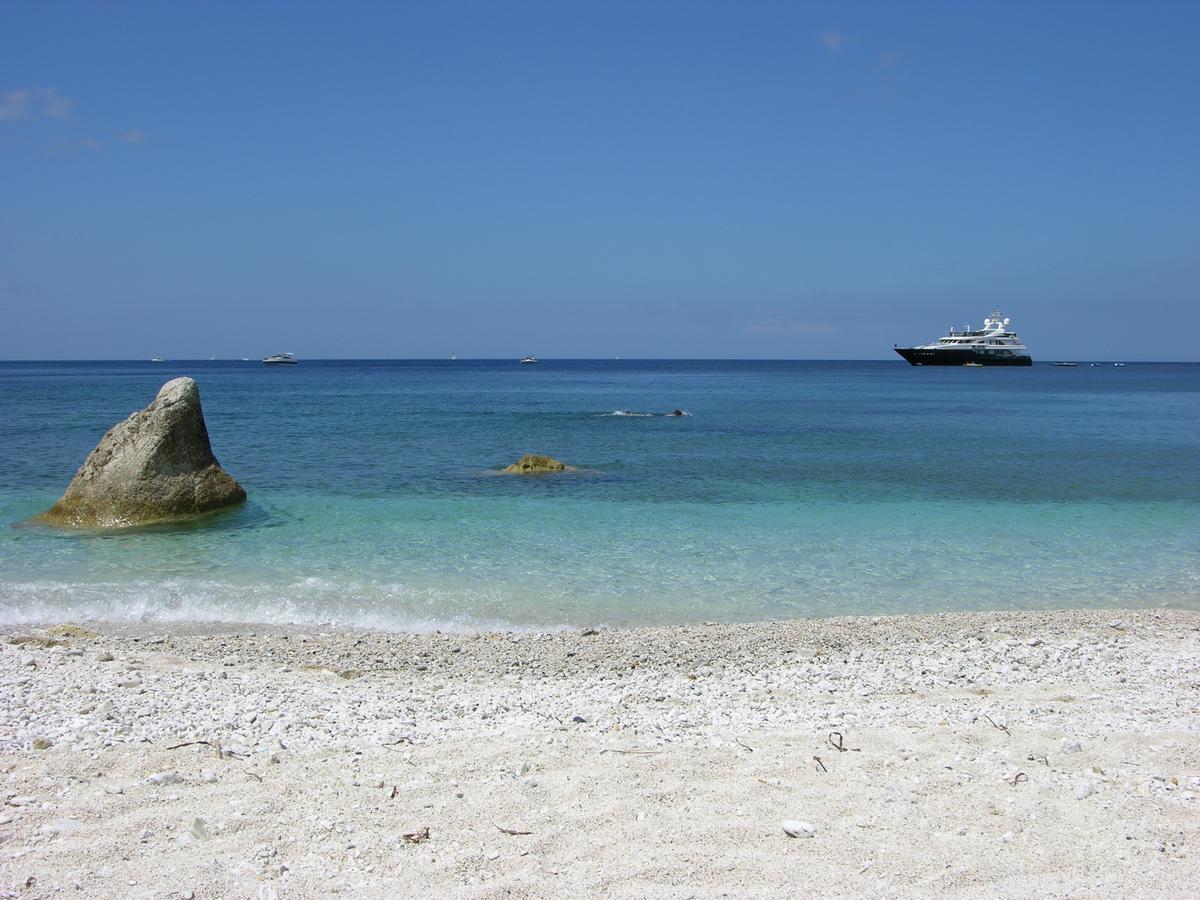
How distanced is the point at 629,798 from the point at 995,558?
10693mm

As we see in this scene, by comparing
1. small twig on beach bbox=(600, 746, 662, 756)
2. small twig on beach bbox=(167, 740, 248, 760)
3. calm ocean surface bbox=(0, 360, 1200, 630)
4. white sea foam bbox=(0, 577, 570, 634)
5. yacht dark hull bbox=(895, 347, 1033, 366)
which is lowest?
white sea foam bbox=(0, 577, 570, 634)

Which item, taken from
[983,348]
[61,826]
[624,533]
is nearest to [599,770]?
[61,826]

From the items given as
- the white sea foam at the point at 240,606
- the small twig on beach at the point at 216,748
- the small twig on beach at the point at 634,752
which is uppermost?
the small twig on beach at the point at 216,748

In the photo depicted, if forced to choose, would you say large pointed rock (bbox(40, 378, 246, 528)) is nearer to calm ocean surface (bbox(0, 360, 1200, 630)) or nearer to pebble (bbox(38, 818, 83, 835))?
calm ocean surface (bbox(0, 360, 1200, 630))

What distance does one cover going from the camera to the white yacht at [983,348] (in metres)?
128

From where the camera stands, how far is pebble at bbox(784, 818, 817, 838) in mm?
4933

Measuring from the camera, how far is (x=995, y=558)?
14.1 m

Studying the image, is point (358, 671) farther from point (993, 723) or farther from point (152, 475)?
point (152, 475)

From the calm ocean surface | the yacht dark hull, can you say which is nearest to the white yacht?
the yacht dark hull

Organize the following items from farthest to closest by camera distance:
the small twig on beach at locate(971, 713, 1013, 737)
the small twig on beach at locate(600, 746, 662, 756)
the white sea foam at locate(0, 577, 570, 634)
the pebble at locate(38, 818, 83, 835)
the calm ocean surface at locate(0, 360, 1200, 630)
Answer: the calm ocean surface at locate(0, 360, 1200, 630) < the white sea foam at locate(0, 577, 570, 634) < the small twig on beach at locate(971, 713, 1013, 737) < the small twig on beach at locate(600, 746, 662, 756) < the pebble at locate(38, 818, 83, 835)

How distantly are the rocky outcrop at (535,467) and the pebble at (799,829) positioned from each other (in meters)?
17.7

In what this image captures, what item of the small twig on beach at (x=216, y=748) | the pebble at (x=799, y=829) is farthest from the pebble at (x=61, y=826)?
the pebble at (x=799, y=829)

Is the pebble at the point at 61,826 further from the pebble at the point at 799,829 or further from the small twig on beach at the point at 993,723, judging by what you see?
the small twig on beach at the point at 993,723

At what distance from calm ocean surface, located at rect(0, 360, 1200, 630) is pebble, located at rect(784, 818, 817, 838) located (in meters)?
5.74
